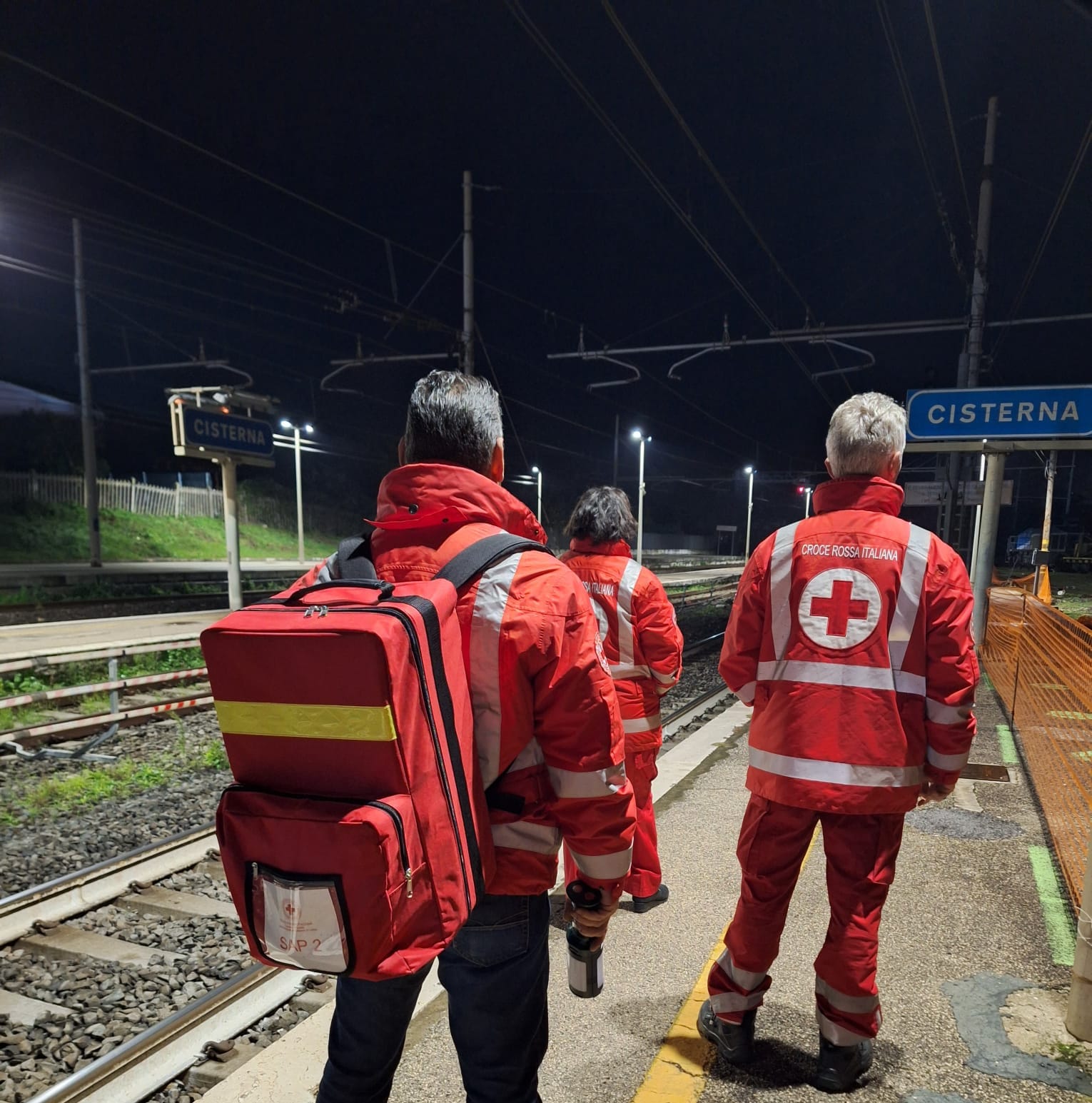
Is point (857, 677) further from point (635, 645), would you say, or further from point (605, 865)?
point (635, 645)

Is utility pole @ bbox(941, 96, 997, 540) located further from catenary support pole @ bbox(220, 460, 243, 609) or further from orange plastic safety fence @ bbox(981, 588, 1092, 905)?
catenary support pole @ bbox(220, 460, 243, 609)

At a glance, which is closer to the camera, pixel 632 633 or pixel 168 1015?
pixel 168 1015

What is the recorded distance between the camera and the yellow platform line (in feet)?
7.48

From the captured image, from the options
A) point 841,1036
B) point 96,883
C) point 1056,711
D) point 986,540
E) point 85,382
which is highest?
point 85,382

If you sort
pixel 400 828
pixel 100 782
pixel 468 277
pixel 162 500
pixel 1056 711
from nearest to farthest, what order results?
pixel 400 828, pixel 100 782, pixel 1056 711, pixel 468 277, pixel 162 500

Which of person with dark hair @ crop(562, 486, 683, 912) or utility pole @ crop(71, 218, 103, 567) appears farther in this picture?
utility pole @ crop(71, 218, 103, 567)

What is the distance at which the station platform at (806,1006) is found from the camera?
2314mm

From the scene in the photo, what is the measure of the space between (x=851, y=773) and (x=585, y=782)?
3.63ft

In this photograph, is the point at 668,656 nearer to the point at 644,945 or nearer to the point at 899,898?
the point at 644,945

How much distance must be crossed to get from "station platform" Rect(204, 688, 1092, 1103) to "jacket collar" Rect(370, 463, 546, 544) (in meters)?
1.89

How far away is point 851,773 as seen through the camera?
2.26m

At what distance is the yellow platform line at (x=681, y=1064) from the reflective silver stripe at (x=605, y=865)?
0.96 meters

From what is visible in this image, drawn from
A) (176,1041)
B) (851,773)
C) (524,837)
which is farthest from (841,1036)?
(176,1041)

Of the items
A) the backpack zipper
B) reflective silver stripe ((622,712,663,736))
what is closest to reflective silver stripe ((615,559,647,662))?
reflective silver stripe ((622,712,663,736))
